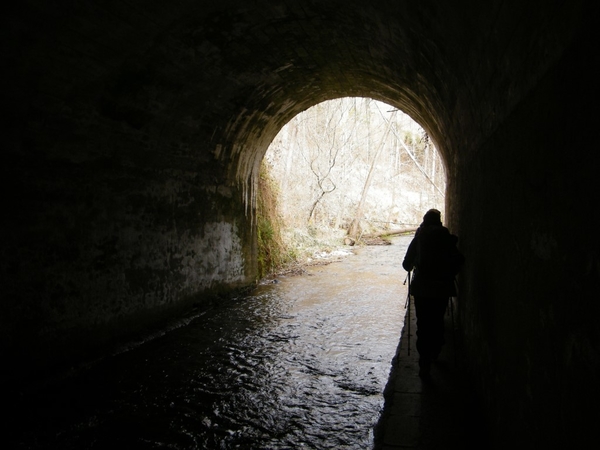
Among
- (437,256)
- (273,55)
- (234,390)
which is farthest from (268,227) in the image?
(437,256)

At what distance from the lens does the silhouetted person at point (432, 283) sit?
4.52m

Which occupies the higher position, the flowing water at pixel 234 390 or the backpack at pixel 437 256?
the backpack at pixel 437 256

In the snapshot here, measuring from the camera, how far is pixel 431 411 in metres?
3.83

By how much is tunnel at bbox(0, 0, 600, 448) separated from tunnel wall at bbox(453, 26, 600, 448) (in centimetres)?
1

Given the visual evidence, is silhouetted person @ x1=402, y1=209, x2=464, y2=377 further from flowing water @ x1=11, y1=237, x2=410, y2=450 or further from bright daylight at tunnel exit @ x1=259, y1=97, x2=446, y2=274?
bright daylight at tunnel exit @ x1=259, y1=97, x2=446, y2=274

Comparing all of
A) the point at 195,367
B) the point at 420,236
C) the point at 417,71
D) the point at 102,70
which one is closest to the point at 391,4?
the point at 417,71

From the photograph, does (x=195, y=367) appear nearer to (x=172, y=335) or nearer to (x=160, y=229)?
(x=172, y=335)

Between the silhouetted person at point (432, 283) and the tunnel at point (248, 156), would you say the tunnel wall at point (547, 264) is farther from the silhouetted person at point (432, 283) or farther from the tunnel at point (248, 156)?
the silhouetted person at point (432, 283)

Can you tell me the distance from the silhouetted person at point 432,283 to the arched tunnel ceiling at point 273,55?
1.09 metres

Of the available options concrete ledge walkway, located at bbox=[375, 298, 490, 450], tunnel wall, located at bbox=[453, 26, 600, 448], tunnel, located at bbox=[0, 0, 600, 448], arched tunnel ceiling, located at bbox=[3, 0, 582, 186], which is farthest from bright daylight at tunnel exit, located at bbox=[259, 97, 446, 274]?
tunnel wall, located at bbox=[453, 26, 600, 448]

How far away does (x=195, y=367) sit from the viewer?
5379 mm

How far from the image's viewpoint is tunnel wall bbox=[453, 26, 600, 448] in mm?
1384

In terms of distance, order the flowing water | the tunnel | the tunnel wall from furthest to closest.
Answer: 1. the flowing water
2. the tunnel
3. the tunnel wall

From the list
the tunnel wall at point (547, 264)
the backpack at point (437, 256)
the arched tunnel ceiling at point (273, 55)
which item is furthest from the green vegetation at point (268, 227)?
the tunnel wall at point (547, 264)
